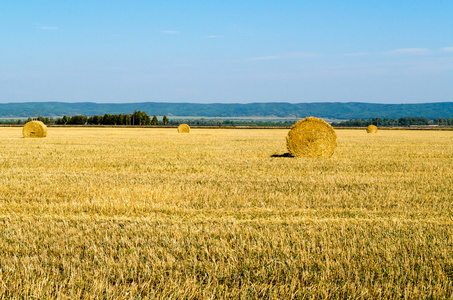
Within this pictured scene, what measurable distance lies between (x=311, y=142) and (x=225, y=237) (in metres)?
15.5

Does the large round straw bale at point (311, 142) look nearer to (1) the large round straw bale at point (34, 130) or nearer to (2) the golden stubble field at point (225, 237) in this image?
(2) the golden stubble field at point (225, 237)

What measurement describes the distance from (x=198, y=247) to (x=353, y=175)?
30.4 feet

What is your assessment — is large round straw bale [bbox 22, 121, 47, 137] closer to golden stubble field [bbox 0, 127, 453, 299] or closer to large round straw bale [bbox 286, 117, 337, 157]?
large round straw bale [bbox 286, 117, 337, 157]

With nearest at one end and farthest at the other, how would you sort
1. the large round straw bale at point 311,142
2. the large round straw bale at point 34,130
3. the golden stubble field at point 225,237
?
1. the golden stubble field at point 225,237
2. the large round straw bale at point 311,142
3. the large round straw bale at point 34,130

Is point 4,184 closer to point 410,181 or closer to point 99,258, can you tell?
point 99,258

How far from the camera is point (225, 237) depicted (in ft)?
22.3

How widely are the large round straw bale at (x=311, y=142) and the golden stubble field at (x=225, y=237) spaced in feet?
26.9

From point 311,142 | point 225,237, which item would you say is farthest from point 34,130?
point 225,237

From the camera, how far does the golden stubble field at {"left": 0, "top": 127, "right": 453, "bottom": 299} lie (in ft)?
16.3

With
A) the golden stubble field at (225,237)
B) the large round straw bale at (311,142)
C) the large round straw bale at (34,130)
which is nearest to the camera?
the golden stubble field at (225,237)

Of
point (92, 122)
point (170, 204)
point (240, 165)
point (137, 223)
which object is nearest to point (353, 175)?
point (240, 165)

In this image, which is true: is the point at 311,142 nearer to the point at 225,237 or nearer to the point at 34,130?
the point at 225,237

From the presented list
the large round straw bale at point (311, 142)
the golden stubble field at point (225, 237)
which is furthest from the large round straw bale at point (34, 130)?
the golden stubble field at point (225, 237)

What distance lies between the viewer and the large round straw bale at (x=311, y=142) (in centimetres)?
2152
